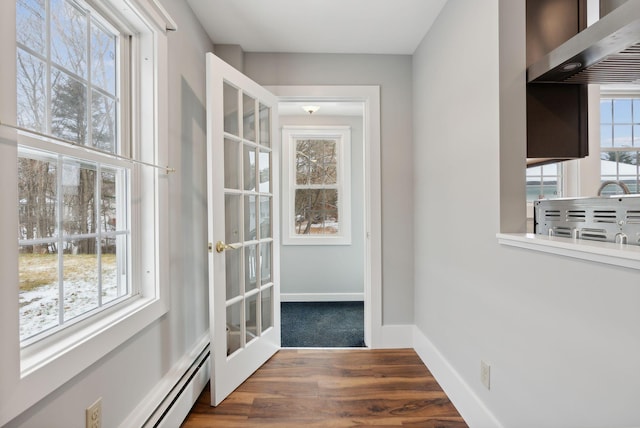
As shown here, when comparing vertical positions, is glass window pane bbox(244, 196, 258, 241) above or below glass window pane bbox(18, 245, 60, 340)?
above

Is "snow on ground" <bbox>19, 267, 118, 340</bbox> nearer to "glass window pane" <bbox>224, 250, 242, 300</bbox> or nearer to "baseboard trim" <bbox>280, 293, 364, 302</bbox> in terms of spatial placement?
"glass window pane" <bbox>224, 250, 242, 300</bbox>

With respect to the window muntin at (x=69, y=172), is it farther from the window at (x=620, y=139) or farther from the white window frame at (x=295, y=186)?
the window at (x=620, y=139)

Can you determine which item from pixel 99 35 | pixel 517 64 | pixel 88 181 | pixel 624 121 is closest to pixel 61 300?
pixel 88 181

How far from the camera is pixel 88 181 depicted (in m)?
1.21

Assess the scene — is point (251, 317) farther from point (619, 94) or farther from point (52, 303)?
point (619, 94)

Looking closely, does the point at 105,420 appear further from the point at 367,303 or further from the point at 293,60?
the point at 293,60

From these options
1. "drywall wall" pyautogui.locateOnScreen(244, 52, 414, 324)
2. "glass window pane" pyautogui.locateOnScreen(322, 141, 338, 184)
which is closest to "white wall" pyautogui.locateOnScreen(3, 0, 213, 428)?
"drywall wall" pyautogui.locateOnScreen(244, 52, 414, 324)

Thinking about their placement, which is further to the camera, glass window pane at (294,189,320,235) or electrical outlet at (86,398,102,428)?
glass window pane at (294,189,320,235)

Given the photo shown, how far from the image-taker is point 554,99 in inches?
56.4

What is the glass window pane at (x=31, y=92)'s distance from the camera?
3.02 ft

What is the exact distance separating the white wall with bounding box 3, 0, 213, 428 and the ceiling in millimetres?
211

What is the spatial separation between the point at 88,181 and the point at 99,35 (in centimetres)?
60

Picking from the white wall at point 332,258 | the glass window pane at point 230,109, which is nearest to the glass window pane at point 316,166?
the white wall at point 332,258

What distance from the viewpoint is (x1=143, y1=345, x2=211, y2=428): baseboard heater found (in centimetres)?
146
